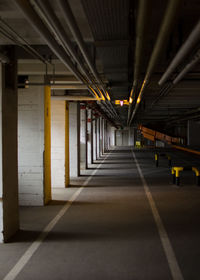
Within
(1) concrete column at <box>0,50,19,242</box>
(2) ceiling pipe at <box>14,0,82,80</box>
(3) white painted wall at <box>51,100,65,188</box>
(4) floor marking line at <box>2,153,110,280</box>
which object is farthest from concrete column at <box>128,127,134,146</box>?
(2) ceiling pipe at <box>14,0,82,80</box>

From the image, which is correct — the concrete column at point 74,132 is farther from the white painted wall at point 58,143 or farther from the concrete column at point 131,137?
the concrete column at point 131,137

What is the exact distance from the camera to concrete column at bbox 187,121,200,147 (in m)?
29.0

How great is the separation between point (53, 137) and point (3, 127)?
5.39 meters

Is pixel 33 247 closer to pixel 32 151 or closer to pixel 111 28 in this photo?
pixel 32 151

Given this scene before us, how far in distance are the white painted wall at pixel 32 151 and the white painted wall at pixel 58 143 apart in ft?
8.44

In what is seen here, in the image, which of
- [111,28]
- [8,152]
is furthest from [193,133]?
[111,28]

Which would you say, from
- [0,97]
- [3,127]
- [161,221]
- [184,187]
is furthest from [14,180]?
[184,187]

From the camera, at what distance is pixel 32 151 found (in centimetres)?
767

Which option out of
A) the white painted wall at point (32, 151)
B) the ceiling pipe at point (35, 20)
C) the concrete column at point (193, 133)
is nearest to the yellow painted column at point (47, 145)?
the white painted wall at point (32, 151)

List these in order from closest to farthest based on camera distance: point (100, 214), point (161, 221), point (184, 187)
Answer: point (161, 221) → point (100, 214) → point (184, 187)

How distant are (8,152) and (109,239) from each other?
2.27m

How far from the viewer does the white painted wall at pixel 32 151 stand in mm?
7656

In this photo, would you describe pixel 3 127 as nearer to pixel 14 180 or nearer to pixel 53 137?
pixel 14 180

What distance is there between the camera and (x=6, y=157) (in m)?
5.12
